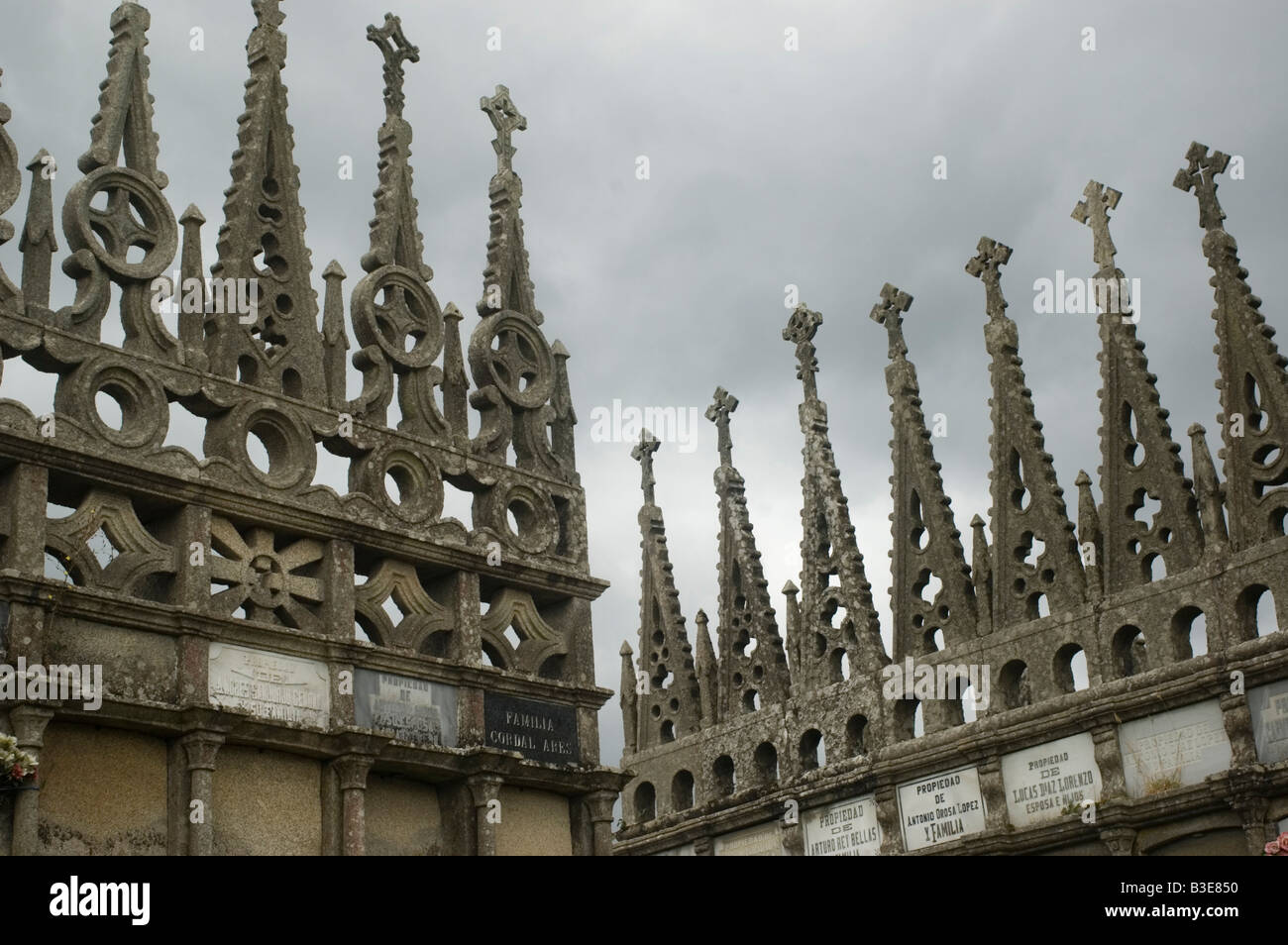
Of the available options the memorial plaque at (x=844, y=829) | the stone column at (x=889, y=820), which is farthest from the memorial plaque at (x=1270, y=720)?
the memorial plaque at (x=844, y=829)

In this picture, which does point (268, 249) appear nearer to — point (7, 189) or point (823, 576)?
point (7, 189)

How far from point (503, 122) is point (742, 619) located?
36.0 ft

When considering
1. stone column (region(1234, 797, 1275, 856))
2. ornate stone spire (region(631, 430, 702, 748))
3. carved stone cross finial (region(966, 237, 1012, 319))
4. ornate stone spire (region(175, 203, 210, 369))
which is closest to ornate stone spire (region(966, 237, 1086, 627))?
carved stone cross finial (region(966, 237, 1012, 319))

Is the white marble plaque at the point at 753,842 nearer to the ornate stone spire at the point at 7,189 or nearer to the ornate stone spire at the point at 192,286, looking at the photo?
the ornate stone spire at the point at 192,286

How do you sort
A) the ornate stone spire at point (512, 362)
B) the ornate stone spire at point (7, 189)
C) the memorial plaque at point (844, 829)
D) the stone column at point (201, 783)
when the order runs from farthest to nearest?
the memorial plaque at point (844, 829) → the ornate stone spire at point (512, 362) → the ornate stone spire at point (7, 189) → the stone column at point (201, 783)

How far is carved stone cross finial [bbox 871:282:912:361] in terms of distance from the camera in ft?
98.8

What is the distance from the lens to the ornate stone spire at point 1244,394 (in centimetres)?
2429

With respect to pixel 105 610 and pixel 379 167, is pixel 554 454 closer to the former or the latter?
pixel 379 167

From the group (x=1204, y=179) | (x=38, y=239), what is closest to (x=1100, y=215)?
(x=1204, y=179)

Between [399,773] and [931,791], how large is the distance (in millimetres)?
10235

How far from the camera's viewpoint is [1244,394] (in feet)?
82.2

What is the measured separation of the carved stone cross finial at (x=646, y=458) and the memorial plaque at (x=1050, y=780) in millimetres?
10815

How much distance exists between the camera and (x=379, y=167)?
22.5 metres
